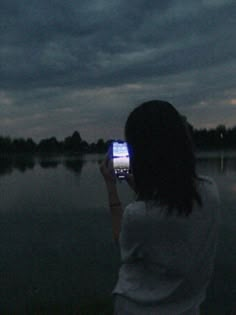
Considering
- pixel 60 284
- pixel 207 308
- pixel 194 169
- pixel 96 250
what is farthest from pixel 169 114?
pixel 96 250

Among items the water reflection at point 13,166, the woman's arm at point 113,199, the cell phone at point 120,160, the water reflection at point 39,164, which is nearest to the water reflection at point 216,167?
the water reflection at point 39,164

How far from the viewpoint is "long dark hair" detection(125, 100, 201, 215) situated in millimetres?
2455

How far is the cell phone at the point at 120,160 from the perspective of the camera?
9.89 feet

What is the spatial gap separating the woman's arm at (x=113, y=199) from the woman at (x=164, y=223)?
9.4 inches

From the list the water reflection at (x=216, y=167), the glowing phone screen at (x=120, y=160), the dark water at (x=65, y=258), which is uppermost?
the glowing phone screen at (x=120, y=160)

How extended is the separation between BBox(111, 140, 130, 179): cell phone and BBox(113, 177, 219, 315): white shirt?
554mm

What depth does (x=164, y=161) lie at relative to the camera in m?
2.47

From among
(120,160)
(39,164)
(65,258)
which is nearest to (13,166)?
(39,164)

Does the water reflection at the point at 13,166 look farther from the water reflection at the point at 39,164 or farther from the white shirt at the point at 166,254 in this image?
the white shirt at the point at 166,254

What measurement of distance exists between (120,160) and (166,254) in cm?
82

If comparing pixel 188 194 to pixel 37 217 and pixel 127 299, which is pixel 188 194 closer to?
pixel 127 299

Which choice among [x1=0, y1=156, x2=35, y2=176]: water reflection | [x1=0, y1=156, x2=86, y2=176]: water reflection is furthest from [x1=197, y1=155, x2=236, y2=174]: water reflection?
[x1=0, y1=156, x2=35, y2=176]: water reflection

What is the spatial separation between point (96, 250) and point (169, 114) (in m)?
16.0

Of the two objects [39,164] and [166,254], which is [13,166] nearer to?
[39,164]
